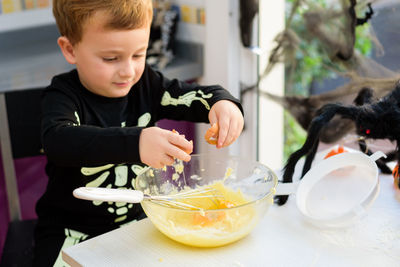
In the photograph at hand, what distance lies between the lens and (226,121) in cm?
94

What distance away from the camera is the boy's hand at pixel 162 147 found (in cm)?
75

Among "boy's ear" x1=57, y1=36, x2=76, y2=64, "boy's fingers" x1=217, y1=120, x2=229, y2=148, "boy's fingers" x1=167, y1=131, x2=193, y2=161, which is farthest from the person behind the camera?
"boy's ear" x1=57, y1=36, x2=76, y2=64

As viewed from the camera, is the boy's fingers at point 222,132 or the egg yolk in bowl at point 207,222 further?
the boy's fingers at point 222,132

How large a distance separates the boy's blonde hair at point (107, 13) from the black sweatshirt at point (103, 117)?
0.14 metres

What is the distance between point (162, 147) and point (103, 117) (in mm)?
369

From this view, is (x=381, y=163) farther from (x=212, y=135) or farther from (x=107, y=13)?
(x=107, y=13)

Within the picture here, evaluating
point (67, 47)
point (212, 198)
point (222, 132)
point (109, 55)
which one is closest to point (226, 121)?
point (222, 132)

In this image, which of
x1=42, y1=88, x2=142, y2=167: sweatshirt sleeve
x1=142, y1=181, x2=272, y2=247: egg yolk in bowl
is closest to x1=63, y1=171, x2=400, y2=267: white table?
x1=142, y1=181, x2=272, y2=247: egg yolk in bowl

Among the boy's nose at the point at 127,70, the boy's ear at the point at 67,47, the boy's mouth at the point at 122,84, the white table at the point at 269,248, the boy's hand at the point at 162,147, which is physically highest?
the boy's ear at the point at 67,47

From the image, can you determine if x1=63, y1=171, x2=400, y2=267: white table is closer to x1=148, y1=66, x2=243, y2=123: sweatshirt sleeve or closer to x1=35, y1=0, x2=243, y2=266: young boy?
x1=35, y1=0, x2=243, y2=266: young boy

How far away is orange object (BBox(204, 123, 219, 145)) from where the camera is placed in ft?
2.90

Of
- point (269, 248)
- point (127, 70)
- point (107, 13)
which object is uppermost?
point (107, 13)

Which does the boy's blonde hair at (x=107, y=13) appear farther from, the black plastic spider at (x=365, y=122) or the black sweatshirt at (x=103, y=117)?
the black plastic spider at (x=365, y=122)

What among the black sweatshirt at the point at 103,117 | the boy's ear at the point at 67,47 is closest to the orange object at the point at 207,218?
the black sweatshirt at the point at 103,117
